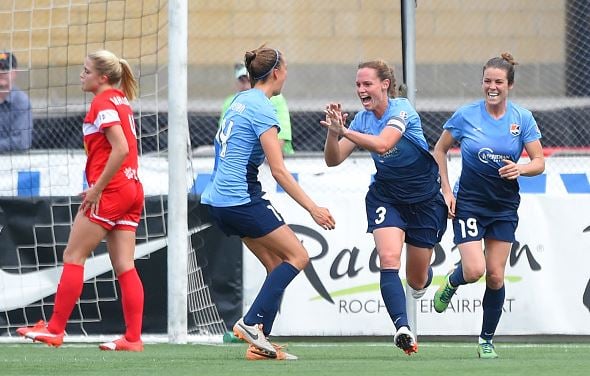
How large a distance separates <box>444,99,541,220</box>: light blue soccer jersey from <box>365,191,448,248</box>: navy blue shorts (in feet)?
0.60

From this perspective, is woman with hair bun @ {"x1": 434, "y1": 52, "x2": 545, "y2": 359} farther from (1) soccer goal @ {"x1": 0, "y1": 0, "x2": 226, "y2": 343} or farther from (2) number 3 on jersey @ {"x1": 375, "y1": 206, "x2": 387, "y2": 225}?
(1) soccer goal @ {"x1": 0, "y1": 0, "x2": 226, "y2": 343}

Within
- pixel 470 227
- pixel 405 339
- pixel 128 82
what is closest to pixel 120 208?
pixel 128 82

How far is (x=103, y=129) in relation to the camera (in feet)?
27.9

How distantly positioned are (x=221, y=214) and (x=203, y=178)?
270 centimetres

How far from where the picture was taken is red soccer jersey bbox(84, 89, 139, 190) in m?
8.49

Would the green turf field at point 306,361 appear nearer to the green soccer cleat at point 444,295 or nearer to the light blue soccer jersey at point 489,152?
the green soccer cleat at point 444,295

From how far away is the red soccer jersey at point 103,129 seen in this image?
8.49 m

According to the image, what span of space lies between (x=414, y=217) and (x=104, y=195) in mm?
1938

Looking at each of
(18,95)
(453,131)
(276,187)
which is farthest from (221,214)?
(18,95)

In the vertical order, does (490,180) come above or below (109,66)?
below

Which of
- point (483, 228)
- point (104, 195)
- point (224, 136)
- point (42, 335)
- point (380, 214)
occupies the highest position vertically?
point (224, 136)

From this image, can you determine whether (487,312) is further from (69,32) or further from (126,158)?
(69,32)

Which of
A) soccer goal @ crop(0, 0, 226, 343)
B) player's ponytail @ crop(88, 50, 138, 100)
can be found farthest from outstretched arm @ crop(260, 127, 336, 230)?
soccer goal @ crop(0, 0, 226, 343)

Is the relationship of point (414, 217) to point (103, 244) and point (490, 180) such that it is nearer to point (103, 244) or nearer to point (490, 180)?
point (490, 180)
